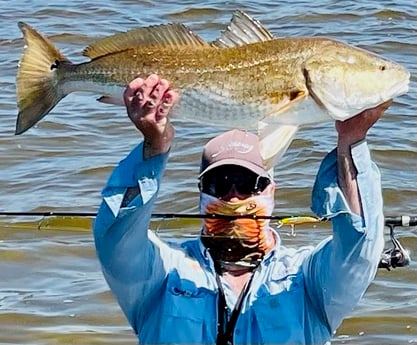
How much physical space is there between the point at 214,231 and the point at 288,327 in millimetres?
406

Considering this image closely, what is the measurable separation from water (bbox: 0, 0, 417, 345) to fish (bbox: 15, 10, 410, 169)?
9.78ft

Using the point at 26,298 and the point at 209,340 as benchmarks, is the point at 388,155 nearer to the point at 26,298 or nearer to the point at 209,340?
the point at 26,298

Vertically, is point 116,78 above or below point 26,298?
above

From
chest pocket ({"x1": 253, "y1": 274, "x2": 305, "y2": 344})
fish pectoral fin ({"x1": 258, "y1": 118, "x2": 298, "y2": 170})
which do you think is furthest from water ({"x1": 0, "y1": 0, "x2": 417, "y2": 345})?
fish pectoral fin ({"x1": 258, "y1": 118, "x2": 298, "y2": 170})

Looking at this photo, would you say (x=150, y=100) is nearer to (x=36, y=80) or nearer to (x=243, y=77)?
(x=243, y=77)

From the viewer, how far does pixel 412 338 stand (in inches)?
251

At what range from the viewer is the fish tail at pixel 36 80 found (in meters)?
3.57

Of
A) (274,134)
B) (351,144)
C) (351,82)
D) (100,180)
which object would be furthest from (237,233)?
(100,180)

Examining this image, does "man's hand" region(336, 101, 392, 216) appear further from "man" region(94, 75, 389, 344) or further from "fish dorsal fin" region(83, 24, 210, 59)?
"fish dorsal fin" region(83, 24, 210, 59)

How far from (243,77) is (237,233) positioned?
82cm

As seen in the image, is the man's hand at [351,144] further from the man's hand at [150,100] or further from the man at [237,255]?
the man's hand at [150,100]

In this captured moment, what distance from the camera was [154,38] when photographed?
3.48 metres

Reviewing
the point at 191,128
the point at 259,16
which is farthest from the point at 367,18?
the point at 191,128

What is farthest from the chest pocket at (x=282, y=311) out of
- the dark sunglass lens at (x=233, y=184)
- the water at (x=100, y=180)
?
the water at (x=100, y=180)
